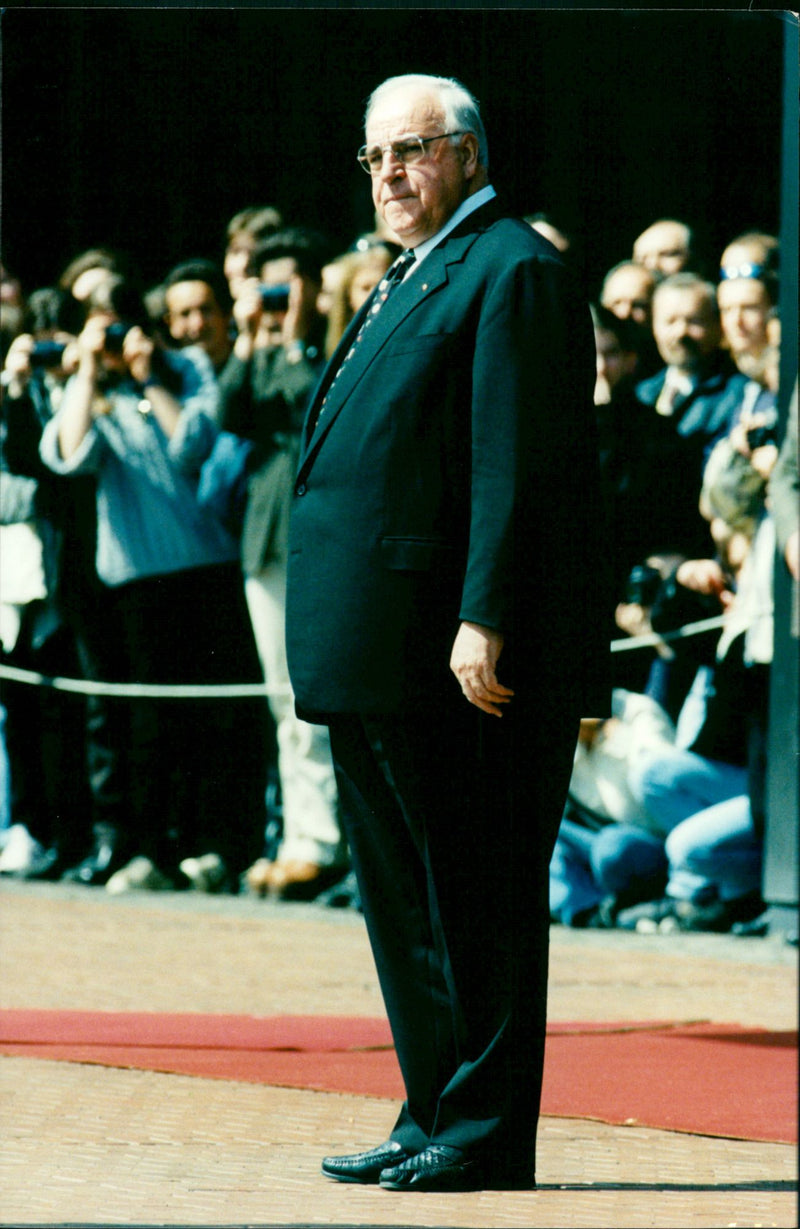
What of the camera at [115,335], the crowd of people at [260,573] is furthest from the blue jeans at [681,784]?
the camera at [115,335]

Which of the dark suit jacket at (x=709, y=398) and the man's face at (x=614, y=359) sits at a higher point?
the man's face at (x=614, y=359)

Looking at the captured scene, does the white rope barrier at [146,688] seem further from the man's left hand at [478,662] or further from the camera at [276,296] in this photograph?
the man's left hand at [478,662]

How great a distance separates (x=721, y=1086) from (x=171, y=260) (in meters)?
3.86

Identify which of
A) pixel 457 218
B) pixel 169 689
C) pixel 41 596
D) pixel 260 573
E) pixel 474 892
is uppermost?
pixel 457 218

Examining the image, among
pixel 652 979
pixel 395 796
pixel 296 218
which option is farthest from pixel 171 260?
pixel 395 796

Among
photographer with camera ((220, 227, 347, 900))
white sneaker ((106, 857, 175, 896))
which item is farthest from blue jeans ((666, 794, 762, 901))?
white sneaker ((106, 857, 175, 896))

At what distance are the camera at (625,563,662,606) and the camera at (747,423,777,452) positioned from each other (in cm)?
52

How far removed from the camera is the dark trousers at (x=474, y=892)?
10.4 ft

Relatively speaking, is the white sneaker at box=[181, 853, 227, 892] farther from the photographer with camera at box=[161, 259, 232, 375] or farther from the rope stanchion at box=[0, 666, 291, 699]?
the photographer with camera at box=[161, 259, 232, 375]

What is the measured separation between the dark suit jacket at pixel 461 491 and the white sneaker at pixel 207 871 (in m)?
4.42

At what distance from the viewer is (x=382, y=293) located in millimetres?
3381

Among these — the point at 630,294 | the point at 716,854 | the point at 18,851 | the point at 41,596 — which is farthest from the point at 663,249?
the point at 18,851

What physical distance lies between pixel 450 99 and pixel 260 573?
4.29m

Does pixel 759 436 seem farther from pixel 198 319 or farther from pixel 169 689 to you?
pixel 169 689
